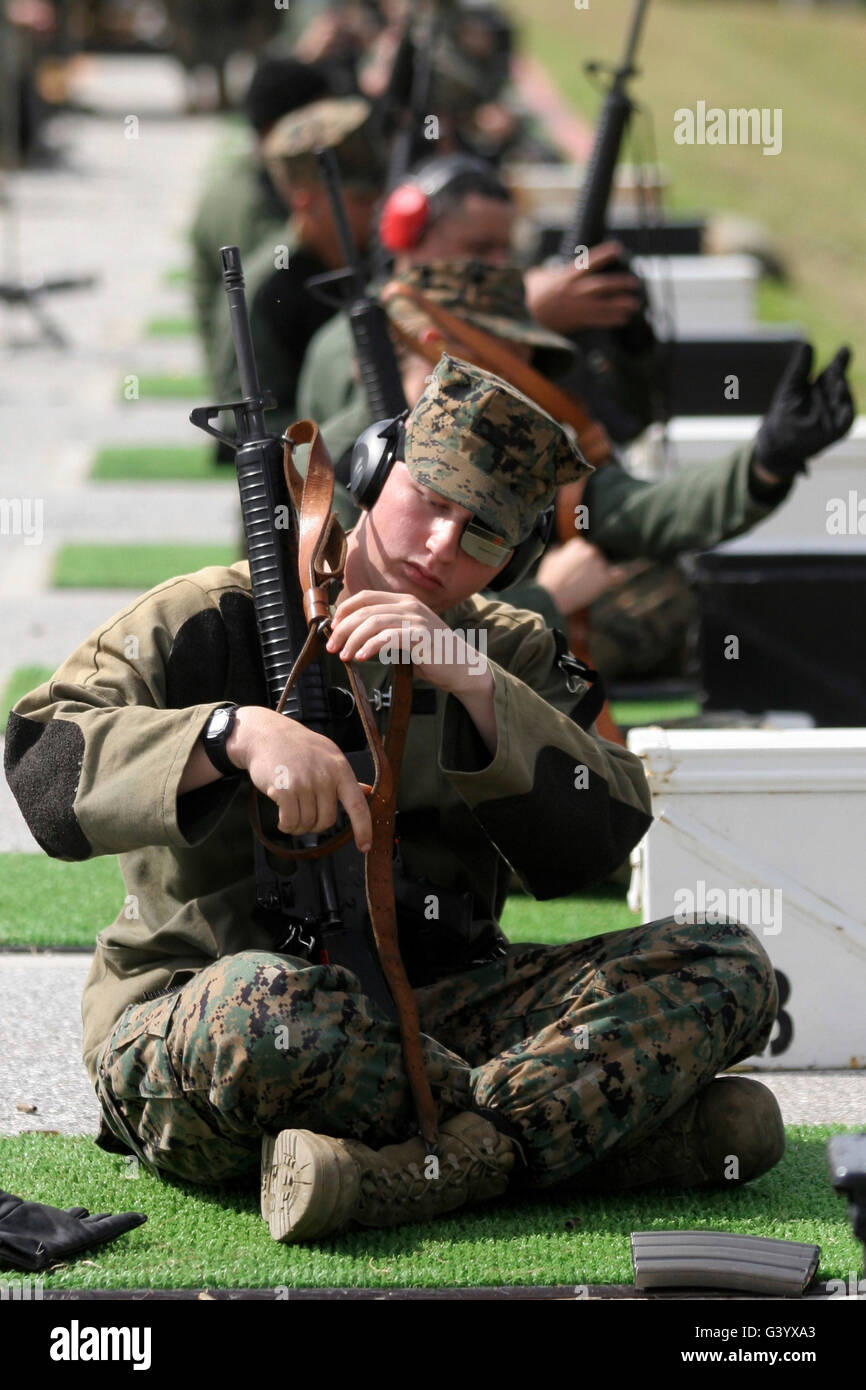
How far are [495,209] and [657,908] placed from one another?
2293 millimetres

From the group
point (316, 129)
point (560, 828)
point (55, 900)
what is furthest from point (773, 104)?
point (560, 828)

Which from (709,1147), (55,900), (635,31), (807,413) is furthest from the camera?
(635,31)

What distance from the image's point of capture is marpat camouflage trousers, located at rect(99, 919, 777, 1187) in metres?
3.22

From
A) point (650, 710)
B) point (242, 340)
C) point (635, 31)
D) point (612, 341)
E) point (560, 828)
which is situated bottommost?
point (650, 710)

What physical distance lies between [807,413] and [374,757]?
2138mm

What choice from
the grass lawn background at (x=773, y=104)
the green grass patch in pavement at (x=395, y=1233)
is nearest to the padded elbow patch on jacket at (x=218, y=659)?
the green grass patch in pavement at (x=395, y=1233)

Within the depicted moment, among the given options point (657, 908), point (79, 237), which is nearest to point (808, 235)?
point (79, 237)

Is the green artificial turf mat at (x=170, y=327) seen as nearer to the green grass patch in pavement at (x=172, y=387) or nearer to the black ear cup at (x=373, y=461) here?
the green grass patch in pavement at (x=172, y=387)

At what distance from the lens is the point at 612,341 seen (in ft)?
24.0

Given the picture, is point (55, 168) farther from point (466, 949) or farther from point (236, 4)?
point (466, 949)

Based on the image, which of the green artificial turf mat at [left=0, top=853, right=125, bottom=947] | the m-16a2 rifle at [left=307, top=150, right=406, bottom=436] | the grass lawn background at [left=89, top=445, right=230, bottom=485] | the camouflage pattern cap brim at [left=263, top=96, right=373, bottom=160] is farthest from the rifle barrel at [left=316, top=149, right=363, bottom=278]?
the grass lawn background at [left=89, top=445, right=230, bottom=485]

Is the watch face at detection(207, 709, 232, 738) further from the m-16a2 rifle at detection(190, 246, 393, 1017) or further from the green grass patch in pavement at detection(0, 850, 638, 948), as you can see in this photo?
the green grass patch in pavement at detection(0, 850, 638, 948)

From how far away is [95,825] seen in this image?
3166 millimetres

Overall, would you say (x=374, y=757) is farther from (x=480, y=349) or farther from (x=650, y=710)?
(x=650, y=710)
